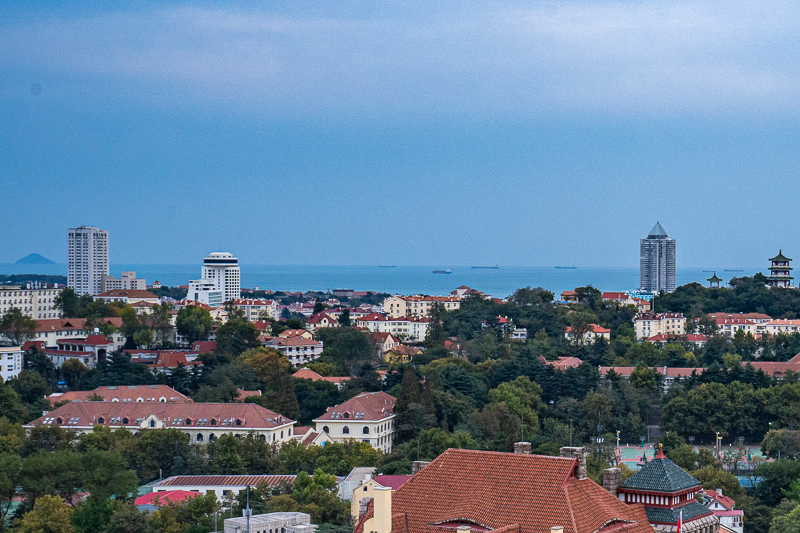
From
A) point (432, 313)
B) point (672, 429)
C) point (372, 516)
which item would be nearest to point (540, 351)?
point (432, 313)

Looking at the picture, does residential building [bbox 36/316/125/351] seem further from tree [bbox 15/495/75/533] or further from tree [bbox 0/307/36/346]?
tree [bbox 15/495/75/533]

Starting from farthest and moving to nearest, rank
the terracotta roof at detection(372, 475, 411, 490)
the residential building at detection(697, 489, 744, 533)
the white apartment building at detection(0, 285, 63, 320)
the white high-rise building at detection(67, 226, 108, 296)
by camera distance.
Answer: the white high-rise building at detection(67, 226, 108, 296) < the white apartment building at detection(0, 285, 63, 320) < the residential building at detection(697, 489, 744, 533) < the terracotta roof at detection(372, 475, 411, 490)

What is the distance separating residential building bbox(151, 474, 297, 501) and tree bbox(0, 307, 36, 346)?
1317 inches

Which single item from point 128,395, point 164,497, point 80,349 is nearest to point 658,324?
point 80,349

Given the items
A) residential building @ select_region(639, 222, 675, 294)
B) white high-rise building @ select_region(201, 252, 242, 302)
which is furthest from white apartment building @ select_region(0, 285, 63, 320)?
residential building @ select_region(639, 222, 675, 294)

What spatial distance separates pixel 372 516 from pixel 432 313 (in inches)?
2513

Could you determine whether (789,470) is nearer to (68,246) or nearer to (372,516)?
(372,516)

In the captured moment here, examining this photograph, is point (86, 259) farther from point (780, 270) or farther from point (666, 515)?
point (666, 515)

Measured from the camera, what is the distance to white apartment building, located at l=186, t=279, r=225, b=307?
140750mm

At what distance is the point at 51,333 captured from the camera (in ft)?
238

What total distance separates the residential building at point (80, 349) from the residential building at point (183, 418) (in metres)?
17.4

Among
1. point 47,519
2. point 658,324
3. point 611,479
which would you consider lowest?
point 47,519

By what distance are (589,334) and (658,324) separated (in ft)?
33.2

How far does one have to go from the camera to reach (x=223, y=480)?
38.7 m
